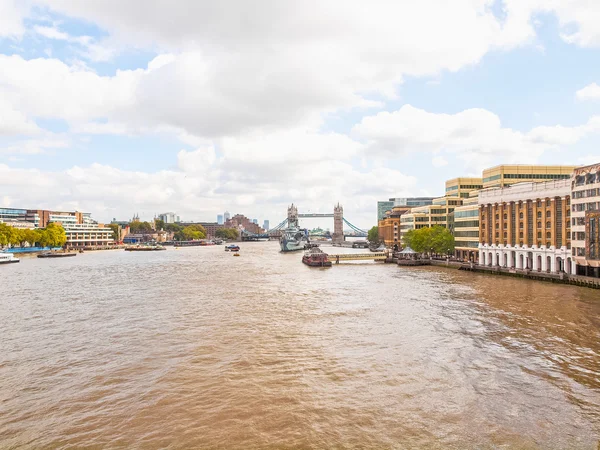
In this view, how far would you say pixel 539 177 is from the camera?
87.9m

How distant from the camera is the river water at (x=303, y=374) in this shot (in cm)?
1600

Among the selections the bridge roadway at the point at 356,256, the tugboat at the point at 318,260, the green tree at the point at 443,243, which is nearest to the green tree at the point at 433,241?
the green tree at the point at 443,243

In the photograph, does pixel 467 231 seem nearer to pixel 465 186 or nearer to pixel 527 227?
pixel 527 227

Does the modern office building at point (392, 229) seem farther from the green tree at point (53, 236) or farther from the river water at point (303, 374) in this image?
the green tree at point (53, 236)

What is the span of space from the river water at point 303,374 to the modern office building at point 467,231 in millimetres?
41695

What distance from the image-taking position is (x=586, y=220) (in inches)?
2109

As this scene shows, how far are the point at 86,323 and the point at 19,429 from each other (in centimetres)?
1929

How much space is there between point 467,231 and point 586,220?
113ft

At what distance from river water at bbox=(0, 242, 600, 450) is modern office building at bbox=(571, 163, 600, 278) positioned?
1261 centimetres

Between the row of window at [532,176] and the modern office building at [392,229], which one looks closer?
the row of window at [532,176]

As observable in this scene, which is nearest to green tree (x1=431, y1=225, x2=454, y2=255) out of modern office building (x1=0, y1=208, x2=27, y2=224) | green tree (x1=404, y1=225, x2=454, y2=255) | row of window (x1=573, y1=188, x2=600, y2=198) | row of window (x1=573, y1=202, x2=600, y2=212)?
green tree (x1=404, y1=225, x2=454, y2=255)

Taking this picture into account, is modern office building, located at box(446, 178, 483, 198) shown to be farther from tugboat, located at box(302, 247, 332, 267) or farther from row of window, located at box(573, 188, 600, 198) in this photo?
row of window, located at box(573, 188, 600, 198)

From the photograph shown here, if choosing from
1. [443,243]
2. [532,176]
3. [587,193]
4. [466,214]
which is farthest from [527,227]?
[443,243]

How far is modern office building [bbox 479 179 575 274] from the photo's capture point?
6156cm
